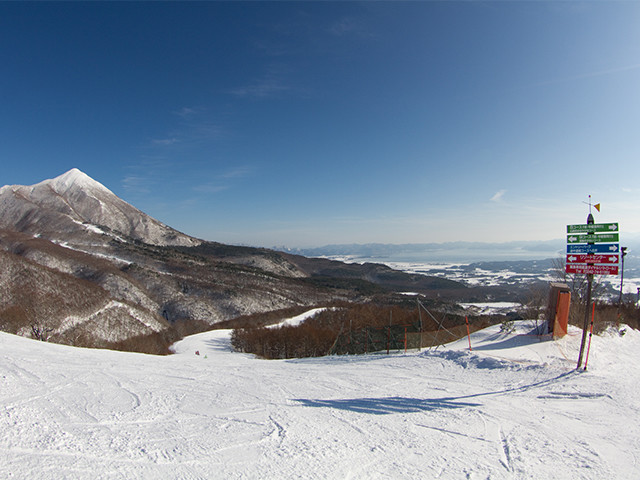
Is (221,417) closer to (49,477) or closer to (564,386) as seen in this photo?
(49,477)

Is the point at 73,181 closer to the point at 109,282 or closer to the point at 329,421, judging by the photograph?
the point at 109,282

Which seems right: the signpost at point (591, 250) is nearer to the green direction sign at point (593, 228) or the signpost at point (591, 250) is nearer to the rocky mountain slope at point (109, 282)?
the green direction sign at point (593, 228)

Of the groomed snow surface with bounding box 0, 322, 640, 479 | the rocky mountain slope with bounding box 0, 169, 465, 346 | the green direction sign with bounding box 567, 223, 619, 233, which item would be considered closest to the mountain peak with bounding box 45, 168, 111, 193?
the rocky mountain slope with bounding box 0, 169, 465, 346

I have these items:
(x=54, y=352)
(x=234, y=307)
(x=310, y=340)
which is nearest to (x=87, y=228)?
(x=234, y=307)

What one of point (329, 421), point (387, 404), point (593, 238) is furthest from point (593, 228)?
point (329, 421)

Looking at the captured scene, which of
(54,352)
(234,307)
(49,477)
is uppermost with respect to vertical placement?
(49,477)
